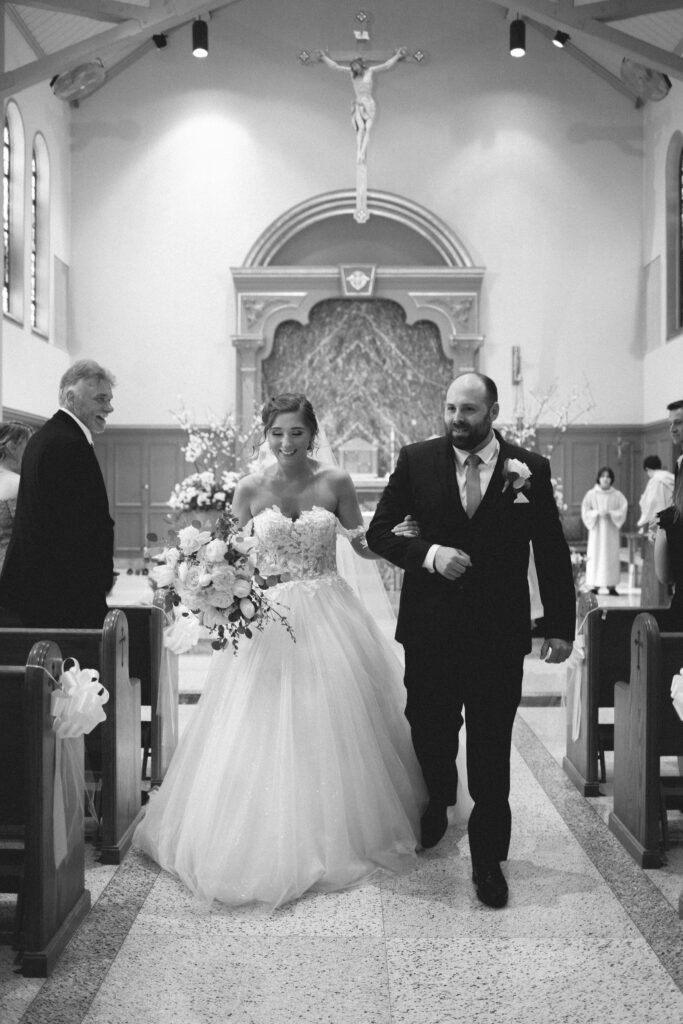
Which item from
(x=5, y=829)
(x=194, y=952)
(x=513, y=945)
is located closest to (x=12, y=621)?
(x=5, y=829)

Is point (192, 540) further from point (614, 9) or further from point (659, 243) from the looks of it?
point (659, 243)

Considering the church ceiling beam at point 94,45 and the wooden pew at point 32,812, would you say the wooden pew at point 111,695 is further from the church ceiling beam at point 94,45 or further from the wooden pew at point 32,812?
the church ceiling beam at point 94,45

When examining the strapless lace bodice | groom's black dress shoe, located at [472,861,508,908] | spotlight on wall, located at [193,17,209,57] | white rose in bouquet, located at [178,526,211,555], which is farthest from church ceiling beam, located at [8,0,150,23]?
groom's black dress shoe, located at [472,861,508,908]

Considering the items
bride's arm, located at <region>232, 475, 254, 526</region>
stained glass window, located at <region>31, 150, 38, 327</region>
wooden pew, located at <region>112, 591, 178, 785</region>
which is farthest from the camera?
stained glass window, located at <region>31, 150, 38, 327</region>

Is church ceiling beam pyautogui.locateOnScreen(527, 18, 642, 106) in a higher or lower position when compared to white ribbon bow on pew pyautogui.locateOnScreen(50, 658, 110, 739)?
higher

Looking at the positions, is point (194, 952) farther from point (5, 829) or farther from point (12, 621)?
point (12, 621)

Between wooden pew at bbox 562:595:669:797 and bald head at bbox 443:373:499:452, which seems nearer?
bald head at bbox 443:373:499:452

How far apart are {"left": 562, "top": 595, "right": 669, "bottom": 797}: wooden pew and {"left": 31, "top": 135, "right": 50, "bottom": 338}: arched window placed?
459 inches

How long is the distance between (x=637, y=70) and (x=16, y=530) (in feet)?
41.9

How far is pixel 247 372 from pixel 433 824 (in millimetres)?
12097

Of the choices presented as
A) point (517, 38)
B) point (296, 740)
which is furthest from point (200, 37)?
point (296, 740)

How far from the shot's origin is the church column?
49.6 ft

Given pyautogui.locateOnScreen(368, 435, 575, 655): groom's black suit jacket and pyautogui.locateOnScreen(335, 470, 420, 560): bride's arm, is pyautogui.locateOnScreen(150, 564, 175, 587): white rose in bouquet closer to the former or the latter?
pyautogui.locateOnScreen(368, 435, 575, 655): groom's black suit jacket

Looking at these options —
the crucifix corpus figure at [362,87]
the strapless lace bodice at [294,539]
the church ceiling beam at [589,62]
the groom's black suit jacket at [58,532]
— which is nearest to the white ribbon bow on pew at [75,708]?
the groom's black suit jacket at [58,532]
